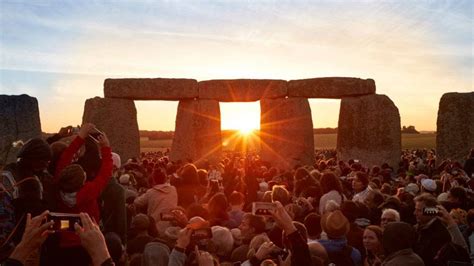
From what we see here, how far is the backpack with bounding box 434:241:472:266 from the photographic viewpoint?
15.1 ft

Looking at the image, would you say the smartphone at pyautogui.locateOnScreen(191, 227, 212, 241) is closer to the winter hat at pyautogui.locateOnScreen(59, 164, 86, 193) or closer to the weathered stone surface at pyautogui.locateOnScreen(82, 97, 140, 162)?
the winter hat at pyautogui.locateOnScreen(59, 164, 86, 193)

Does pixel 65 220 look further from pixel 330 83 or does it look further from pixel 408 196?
pixel 330 83

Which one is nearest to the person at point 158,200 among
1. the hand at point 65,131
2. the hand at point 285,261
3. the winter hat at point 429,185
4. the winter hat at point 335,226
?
the hand at point 65,131

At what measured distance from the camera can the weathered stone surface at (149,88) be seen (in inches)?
845

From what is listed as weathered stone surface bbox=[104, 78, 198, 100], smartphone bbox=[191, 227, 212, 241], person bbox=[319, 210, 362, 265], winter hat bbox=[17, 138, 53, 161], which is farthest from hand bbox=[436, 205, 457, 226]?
weathered stone surface bbox=[104, 78, 198, 100]

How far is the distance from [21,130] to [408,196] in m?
11.6

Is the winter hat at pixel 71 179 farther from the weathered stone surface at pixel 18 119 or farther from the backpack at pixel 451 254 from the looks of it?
the weathered stone surface at pixel 18 119

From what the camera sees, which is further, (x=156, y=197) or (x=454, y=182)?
(x=454, y=182)

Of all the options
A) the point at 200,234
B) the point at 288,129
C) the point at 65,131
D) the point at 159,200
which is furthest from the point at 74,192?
Result: the point at 288,129

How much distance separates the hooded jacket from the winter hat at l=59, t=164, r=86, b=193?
2.86 meters

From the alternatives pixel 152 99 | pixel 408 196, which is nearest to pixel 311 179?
pixel 408 196

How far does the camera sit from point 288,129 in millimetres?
21641

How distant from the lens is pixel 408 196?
23.0 ft

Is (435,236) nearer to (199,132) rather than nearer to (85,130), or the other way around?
(85,130)
